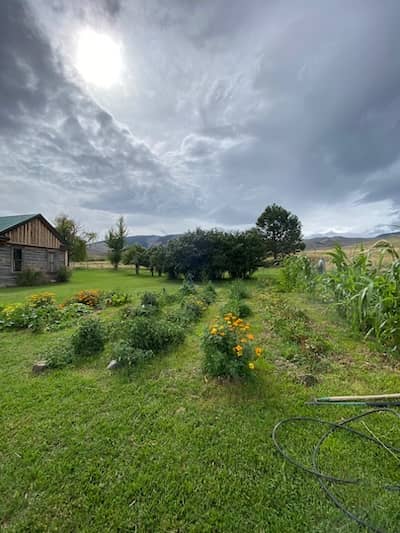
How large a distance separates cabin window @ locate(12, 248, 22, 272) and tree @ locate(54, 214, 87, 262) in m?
13.4

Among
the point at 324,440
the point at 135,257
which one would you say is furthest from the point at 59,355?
the point at 135,257

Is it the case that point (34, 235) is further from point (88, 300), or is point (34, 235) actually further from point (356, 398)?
point (356, 398)

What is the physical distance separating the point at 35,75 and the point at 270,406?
835 cm

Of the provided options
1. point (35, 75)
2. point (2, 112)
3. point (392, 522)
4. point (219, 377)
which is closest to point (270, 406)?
point (219, 377)

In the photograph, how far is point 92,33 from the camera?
4.54 metres

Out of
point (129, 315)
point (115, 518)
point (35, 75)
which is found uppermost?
point (35, 75)

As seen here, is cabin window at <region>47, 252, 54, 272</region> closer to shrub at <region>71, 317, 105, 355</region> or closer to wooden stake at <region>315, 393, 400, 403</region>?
shrub at <region>71, 317, 105, 355</region>

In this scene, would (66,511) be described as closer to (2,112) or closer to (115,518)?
(115,518)

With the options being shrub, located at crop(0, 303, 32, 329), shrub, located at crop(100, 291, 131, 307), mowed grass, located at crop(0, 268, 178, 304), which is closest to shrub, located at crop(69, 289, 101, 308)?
shrub, located at crop(100, 291, 131, 307)

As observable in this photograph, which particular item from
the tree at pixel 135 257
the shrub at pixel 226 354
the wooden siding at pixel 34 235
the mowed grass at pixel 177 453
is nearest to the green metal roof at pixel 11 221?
the wooden siding at pixel 34 235

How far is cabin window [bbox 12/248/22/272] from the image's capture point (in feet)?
38.9

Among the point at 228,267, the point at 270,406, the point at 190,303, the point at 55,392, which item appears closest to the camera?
the point at 270,406

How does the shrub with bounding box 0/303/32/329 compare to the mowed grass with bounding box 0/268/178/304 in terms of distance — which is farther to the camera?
the mowed grass with bounding box 0/268/178/304

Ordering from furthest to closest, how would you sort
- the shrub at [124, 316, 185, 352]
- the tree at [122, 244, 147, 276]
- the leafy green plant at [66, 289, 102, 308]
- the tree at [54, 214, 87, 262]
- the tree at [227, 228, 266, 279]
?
the tree at [54, 214, 87, 262]
the tree at [122, 244, 147, 276]
the tree at [227, 228, 266, 279]
the leafy green plant at [66, 289, 102, 308]
the shrub at [124, 316, 185, 352]
